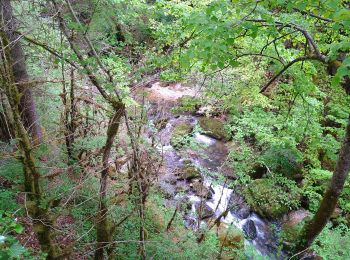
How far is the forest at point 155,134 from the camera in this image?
3.51 metres

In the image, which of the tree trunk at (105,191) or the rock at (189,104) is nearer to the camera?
the tree trunk at (105,191)

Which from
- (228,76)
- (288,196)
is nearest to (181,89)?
(228,76)

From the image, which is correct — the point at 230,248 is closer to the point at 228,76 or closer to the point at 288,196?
the point at 288,196

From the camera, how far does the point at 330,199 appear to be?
5488mm

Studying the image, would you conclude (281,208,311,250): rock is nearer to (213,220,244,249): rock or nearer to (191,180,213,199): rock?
(213,220,244,249): rock

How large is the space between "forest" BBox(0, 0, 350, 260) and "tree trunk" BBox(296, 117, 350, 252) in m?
0.02

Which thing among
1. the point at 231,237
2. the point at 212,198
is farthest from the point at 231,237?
the point at 212,198

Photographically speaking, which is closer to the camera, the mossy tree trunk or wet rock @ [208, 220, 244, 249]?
the mossy tree trunk

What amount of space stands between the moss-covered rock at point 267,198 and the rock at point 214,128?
329cm

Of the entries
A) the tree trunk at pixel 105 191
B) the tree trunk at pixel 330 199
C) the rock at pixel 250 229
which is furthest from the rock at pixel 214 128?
the tree trunk at pixel 105 191

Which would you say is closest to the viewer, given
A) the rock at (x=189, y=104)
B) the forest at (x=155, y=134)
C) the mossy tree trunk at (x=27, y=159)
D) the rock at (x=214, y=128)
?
the mossy tree trunk at (x=27, y=159)

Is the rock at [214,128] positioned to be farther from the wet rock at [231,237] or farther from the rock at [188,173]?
the wet rock at [231,237]

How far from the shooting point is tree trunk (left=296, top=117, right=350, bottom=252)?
509cm

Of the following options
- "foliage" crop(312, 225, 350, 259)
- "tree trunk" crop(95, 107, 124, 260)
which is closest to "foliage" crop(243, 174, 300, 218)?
"foliage" crop(312, 225, 350, 259)
